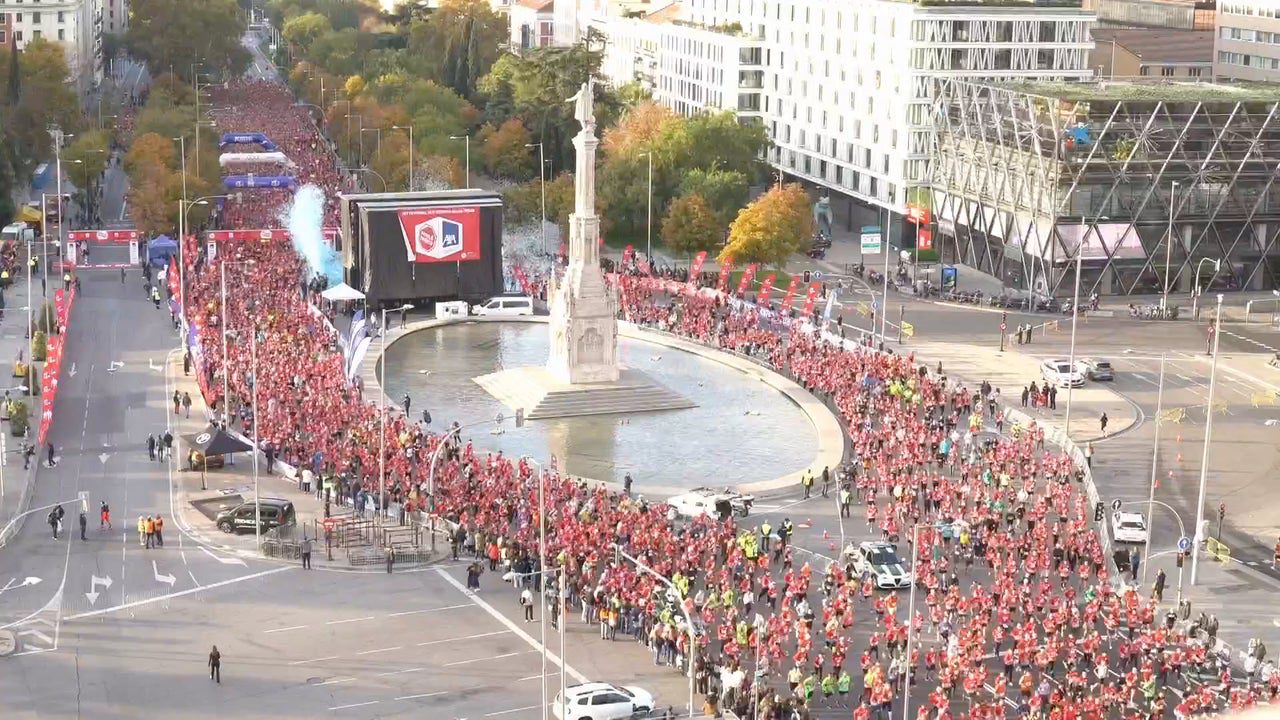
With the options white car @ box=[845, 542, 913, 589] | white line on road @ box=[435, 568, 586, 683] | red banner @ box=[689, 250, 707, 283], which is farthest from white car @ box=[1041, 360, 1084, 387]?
white line on road @ box=[435, 568, 586, 683]

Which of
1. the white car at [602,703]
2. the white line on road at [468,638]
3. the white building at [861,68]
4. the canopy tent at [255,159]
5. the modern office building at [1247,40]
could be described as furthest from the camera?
the modern office building at [1247,40]

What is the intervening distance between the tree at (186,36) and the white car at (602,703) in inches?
6177

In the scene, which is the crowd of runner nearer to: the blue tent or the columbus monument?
the columbus monument

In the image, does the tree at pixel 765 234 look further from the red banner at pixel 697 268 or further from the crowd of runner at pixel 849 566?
the crowd of runner at pixel 849 566

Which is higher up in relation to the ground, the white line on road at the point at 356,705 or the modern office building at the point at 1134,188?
the modern office building at the point at 1134,188

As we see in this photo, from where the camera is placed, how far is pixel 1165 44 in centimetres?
15488

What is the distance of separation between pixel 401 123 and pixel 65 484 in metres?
78.4

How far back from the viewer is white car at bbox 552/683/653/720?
41.2 m

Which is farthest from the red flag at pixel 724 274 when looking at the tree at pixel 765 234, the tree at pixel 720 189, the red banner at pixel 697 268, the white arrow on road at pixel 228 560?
the white arrow on road at pixel 228 560

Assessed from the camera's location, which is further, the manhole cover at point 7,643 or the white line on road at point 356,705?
the manhole cover at point 7,643

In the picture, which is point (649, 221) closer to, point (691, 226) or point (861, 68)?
point (691, 226)

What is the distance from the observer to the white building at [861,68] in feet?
375

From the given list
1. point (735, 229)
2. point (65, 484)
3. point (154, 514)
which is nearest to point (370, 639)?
point (154, 514)

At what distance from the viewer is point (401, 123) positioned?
13688 centimetres
